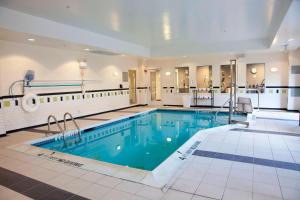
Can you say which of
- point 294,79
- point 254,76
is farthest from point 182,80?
point 294,79

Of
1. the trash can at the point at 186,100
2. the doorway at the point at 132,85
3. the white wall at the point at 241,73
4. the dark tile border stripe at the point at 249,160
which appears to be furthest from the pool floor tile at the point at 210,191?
the doorway at the point at 132,85

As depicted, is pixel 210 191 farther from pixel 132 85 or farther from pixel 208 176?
pixel 132 85

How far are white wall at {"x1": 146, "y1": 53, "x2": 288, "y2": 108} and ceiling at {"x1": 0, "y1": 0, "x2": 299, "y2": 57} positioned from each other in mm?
1514

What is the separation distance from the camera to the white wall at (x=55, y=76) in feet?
17.4

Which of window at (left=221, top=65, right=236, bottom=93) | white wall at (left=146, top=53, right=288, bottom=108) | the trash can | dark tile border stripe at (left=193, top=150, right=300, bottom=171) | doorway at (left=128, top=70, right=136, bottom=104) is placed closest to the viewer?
dark tile border stripe at (left=193, top=150, right=300, bottom=171)

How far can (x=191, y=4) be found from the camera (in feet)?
12.6

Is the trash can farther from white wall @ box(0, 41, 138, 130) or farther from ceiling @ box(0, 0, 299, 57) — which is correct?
ceiling @ box(0, 0, 299, 57)

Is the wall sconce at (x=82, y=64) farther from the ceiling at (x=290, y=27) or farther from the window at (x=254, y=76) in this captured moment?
the window at (x=254, y=76)

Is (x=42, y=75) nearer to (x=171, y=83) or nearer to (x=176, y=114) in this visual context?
(x=176, y=114)

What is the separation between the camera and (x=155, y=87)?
451 inches

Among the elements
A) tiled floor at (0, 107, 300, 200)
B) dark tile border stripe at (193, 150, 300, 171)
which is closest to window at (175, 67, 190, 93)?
tiled floor at (0, 107, 300, 200)

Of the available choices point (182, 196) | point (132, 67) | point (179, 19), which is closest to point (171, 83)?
point (132, 67)

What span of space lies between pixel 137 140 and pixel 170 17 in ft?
9.99

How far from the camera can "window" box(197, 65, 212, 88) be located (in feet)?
32.0
